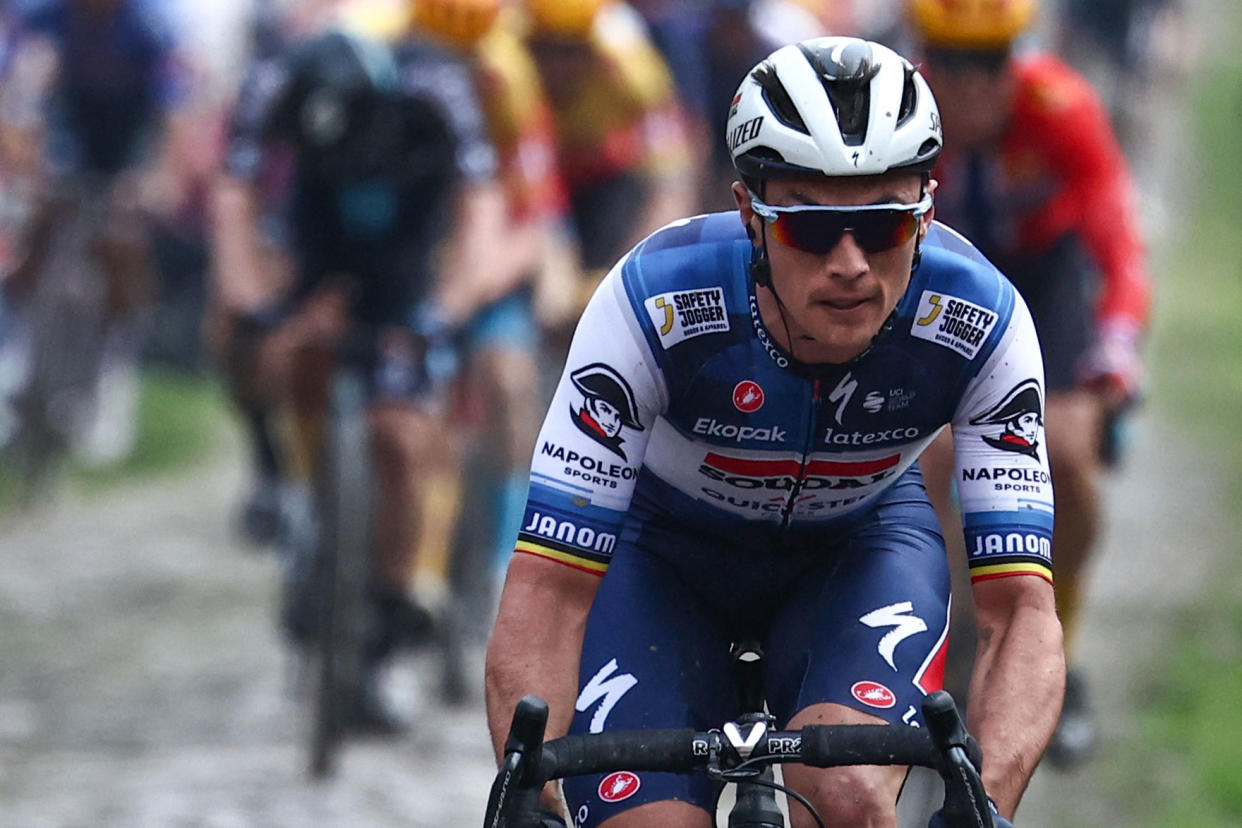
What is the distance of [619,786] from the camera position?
4.20 meters

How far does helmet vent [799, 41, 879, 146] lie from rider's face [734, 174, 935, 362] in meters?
0.11

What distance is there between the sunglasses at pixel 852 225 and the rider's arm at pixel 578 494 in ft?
1.25

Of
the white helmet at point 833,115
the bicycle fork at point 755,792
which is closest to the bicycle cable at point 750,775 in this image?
the bicycle fork at point 755,792

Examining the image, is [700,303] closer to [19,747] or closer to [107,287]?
[19,747]

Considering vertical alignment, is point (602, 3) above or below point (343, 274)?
above

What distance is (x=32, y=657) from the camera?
983cm

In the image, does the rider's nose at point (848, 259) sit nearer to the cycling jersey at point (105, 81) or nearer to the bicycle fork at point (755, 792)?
the bicycle fork at point (755, 792)

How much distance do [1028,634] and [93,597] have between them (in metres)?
7.40

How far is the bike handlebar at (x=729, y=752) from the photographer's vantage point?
3660 millimetres

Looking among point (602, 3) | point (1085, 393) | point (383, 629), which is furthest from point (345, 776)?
point (602, 3)

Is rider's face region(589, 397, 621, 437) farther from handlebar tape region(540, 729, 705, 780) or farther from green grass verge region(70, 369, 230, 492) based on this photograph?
green grass verge region(70, 369, 230, 492)

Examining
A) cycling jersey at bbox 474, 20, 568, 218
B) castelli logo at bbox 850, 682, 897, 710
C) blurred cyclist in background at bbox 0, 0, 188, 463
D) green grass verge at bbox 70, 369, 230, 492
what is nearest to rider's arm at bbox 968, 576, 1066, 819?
castelli logo at bbox 850, 682, 897, 710

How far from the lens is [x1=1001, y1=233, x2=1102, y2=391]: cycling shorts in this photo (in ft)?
25.6

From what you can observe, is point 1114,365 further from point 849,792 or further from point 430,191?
point 849,792
